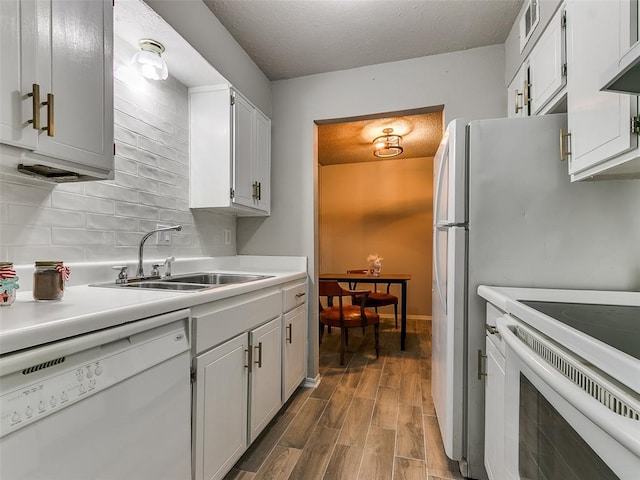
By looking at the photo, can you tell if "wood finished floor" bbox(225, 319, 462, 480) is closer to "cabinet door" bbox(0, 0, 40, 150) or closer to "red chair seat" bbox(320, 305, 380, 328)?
"red chair seat" bbox(320, 305, 380, 328)

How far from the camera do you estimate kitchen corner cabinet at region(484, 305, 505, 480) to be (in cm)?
111

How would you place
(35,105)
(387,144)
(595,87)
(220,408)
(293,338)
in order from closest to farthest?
(35,105)
(595,87)
(220,408)
(293,338)
(387,144)

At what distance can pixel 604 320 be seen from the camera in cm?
81

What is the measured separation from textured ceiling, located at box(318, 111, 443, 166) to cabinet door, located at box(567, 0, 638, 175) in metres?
1.84

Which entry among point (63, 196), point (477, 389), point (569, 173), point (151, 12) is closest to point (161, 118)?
point (151, 12)

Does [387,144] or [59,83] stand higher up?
[387,144]

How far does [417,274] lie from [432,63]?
3145mm

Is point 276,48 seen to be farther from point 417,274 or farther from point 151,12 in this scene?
point 417,274

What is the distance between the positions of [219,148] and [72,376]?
1621 millimetres

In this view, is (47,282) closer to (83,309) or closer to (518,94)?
(83,309)

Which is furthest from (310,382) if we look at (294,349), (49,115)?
(49,115)

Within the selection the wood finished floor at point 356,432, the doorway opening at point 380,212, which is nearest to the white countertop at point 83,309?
the wood finished floor at point 356,432

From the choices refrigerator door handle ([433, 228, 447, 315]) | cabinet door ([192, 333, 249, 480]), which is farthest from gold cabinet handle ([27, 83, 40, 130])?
refrigerator door handle ([433, 228, 447, 315])

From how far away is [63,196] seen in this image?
4.36 feet
